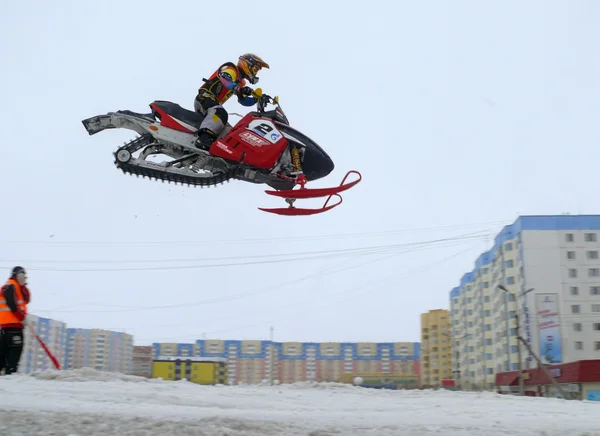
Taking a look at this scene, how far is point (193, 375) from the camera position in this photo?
72.4ft

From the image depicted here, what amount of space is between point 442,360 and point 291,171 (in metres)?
112

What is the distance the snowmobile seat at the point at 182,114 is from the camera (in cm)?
1064

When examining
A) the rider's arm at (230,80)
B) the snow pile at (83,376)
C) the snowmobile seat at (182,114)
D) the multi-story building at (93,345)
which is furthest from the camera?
the multi-story building at (93,345)

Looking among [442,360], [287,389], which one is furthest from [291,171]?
[442,360]

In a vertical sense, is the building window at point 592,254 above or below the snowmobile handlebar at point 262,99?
above

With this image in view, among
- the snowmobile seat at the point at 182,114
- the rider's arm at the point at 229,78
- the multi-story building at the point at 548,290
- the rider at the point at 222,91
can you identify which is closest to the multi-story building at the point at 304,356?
the multi-story building at the point at 548,290

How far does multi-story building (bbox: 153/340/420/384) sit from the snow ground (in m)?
62.9

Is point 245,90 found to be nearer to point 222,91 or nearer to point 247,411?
point 222,91

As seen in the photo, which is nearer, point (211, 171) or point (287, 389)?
point (287, 389)

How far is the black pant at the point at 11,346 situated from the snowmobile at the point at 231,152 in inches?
124

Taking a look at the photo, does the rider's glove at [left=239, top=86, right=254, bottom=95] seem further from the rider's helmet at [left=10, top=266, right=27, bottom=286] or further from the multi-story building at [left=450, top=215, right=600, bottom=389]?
the multi-story building at [left=450, top=215, right=600, bottom=389]

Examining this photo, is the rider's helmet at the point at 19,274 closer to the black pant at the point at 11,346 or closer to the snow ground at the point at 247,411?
the black pant at the point at 11,346

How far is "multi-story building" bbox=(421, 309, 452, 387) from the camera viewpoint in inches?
4463

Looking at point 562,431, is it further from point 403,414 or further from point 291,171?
point 291,171
